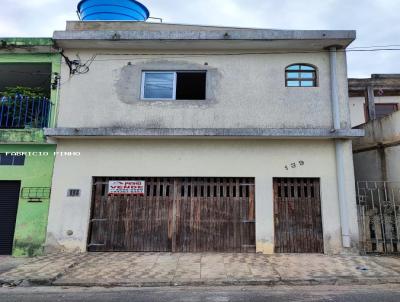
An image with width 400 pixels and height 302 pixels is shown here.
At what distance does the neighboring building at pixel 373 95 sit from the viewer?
11.6 meters

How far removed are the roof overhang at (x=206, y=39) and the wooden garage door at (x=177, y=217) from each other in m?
3.83

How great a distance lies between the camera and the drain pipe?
7.91 metres

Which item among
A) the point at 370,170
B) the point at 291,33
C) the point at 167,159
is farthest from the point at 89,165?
the point at 370,170

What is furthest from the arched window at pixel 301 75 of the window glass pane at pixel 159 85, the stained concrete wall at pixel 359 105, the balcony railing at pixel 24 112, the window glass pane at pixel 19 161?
the window glass pane at pixel 19 161

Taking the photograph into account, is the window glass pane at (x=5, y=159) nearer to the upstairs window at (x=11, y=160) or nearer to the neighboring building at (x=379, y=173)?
the upstairs window at (x=11, y=160)

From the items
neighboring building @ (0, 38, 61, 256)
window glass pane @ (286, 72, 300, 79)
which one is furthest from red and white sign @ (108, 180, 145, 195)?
window glass pane @ (286, 72, 300, 79)

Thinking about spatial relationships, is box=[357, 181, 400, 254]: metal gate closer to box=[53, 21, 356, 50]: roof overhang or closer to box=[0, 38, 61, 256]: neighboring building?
box=[53, 21, 356, 50]: roof overhang

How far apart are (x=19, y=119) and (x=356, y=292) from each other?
31.7 ft

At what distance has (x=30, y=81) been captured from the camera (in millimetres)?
10539

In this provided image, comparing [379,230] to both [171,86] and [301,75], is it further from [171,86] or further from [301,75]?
[171,86]

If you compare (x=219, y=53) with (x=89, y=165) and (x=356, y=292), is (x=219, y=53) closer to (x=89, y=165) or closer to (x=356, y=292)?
(x=89, y=165)

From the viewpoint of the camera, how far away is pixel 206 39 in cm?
843

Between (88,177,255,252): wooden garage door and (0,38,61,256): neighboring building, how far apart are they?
1.46 m

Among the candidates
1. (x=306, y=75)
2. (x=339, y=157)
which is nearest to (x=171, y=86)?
(x=306, y=75)
